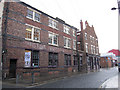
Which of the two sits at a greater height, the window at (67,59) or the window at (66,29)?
the window at (66,29)

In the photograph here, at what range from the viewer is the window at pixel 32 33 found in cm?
1637

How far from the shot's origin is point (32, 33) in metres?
16.9

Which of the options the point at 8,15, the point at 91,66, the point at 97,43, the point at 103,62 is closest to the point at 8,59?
the point at 8,15

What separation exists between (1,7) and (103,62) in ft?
156

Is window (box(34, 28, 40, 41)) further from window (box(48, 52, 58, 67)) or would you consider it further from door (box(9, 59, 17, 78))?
door (box(9, 59, 17, 78))

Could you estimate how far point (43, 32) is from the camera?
61.9 ft

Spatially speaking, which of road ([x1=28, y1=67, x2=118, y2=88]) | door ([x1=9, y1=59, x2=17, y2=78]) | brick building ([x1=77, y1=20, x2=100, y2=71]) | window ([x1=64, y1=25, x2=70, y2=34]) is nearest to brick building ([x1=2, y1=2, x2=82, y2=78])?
door ([x1=9, y1=59, x2=17, y2=78])

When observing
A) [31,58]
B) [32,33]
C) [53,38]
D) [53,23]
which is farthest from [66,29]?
[31,58]

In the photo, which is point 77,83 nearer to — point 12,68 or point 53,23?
point 12,68

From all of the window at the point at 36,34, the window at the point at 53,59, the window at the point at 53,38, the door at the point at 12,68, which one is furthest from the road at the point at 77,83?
the window at the point at 53,38

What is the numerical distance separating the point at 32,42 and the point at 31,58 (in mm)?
2504

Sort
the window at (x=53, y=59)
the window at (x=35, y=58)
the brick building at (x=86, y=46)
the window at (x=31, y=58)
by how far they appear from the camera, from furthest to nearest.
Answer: the brick building at (x=86, y=46), the window at (x=53, y=59), the window at (x=35, y=58), the window at (x=31, y=58)

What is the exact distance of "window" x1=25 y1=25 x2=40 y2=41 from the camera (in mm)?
16373

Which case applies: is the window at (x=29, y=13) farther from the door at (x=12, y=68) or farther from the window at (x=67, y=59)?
the window at (x=67, y=59)
